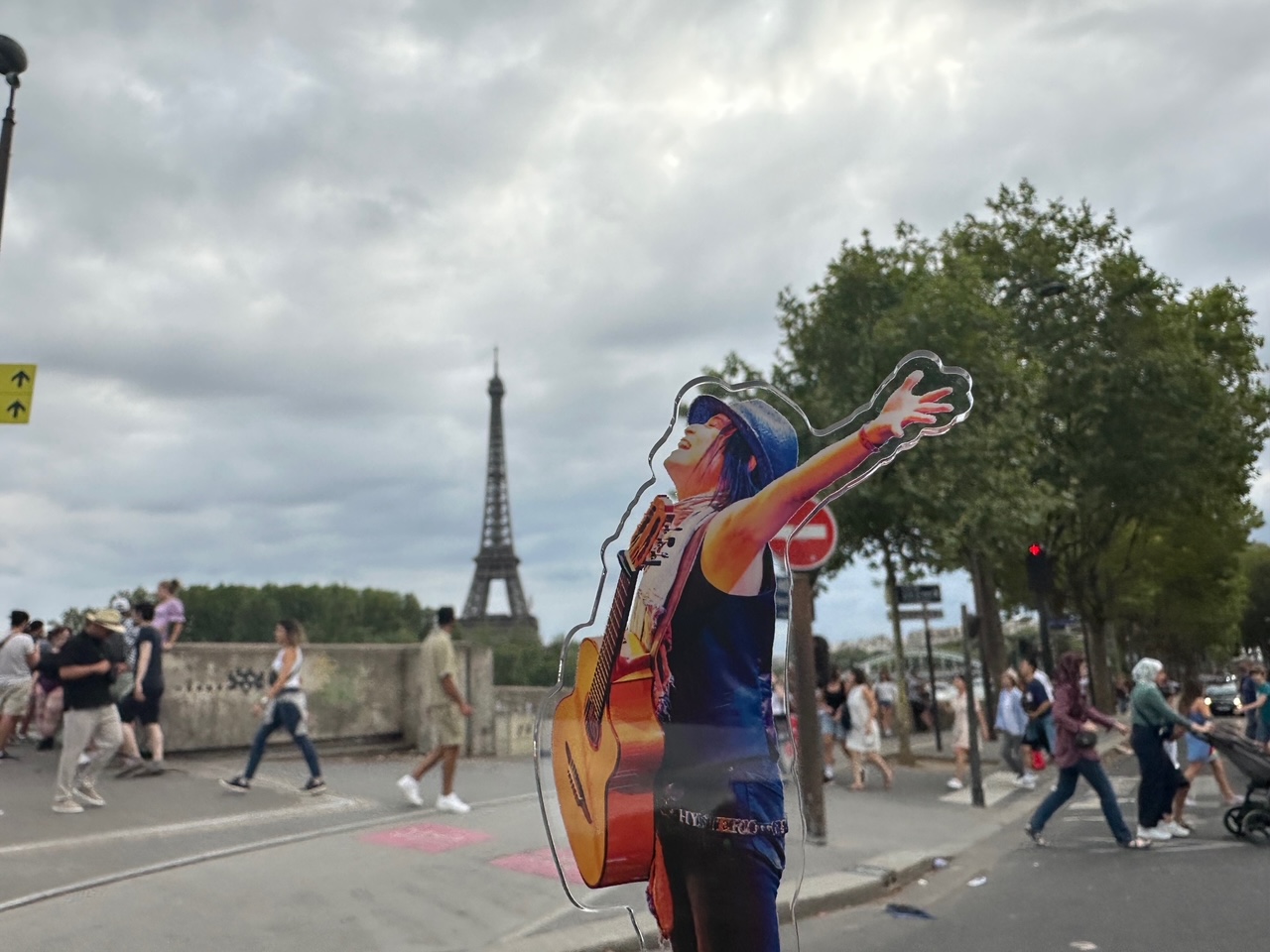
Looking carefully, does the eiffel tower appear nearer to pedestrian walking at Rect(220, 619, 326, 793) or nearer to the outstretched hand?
pedestrian walking at Rect(220, 619, 326, 793)

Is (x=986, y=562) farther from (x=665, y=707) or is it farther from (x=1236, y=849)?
(x=665, y=707)

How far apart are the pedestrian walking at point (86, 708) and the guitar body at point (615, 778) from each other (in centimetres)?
572

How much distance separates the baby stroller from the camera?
343 inches

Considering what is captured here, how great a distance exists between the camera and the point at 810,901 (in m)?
6.45

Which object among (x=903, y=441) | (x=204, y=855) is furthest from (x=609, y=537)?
(x=204, y=855)

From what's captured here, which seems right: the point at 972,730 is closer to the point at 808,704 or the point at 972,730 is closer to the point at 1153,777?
the point at 1153,777

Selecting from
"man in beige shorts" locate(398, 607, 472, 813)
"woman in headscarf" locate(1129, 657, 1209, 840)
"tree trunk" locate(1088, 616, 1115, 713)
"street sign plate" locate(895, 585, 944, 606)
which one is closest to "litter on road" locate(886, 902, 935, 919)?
"man in beige shorts" locate(398, 607, 472, 813)

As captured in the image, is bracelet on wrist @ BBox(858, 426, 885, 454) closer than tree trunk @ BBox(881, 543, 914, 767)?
Yes

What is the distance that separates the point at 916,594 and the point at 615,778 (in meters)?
11.6

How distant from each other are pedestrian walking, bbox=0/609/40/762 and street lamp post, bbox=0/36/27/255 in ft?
14.4

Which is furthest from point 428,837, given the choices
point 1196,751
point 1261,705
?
point 1261,705

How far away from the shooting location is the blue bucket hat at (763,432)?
319 cm

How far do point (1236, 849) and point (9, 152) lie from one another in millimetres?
10892

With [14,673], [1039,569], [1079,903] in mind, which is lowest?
[1079,903]
